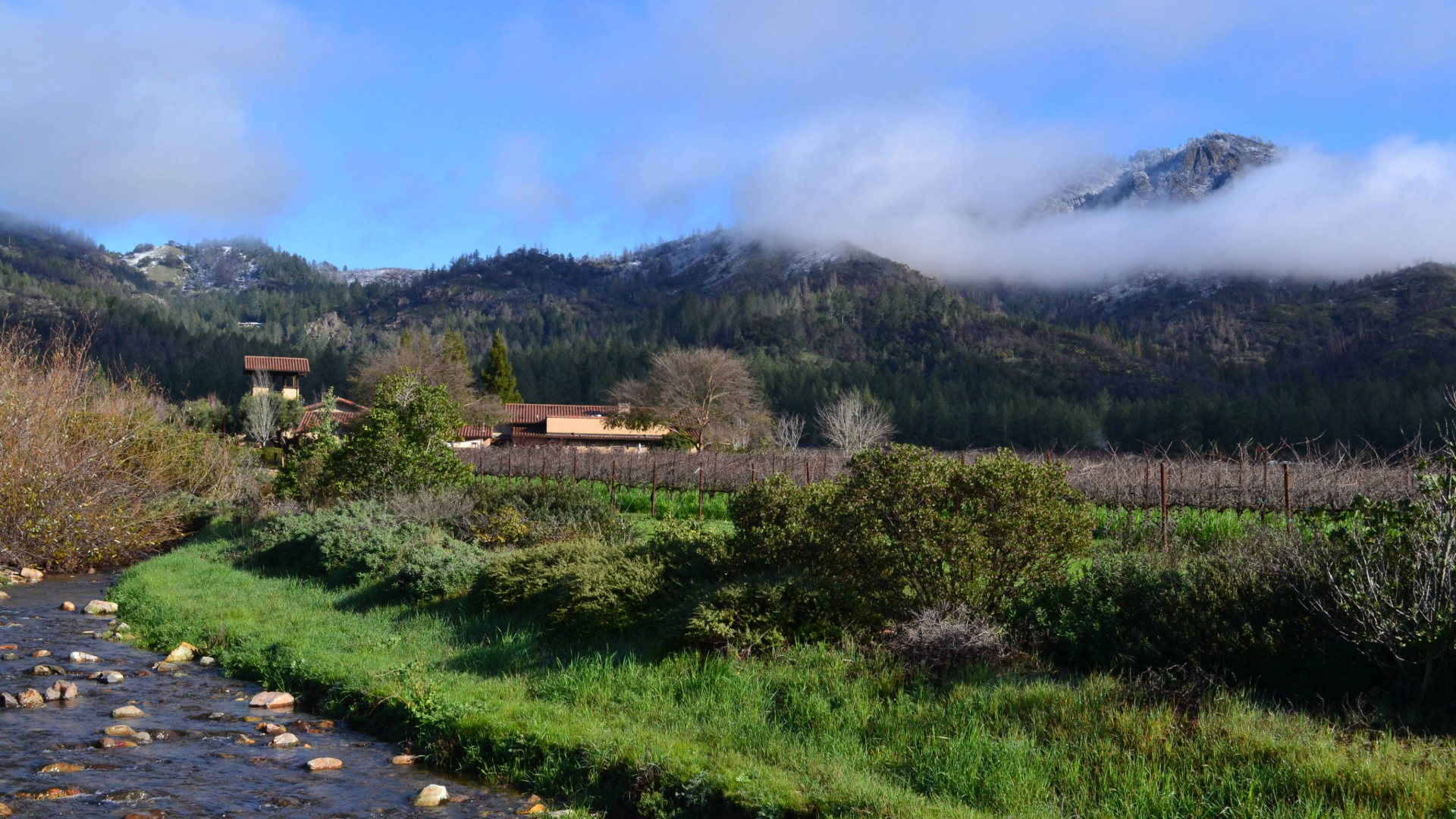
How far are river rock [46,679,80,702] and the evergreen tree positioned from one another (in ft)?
261

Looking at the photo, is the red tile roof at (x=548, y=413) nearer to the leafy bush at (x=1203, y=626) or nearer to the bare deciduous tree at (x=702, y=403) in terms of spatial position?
the bare deciduous tree at (x=702, y=403)

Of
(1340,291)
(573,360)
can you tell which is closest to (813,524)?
(573,360)

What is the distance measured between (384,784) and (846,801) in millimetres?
4204

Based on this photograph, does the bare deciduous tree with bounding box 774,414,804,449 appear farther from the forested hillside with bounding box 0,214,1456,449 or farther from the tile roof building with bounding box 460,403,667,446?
the forested hillside with bounding box 0,214,1456,449

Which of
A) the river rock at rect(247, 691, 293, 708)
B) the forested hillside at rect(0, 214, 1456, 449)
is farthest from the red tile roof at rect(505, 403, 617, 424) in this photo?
the river rock at rect(247, 691, 293, 708)

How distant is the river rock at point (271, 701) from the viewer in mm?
11016

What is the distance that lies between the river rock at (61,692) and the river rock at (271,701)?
1.94 meters

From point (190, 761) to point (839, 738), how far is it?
5801 millimetres

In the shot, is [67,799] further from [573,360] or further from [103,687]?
[573,360]

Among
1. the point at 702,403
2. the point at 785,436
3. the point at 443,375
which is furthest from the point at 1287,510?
the point at 443,375

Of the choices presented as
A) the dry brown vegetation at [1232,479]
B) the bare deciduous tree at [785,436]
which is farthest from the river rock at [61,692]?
the bare deciduous tree at [785,436]

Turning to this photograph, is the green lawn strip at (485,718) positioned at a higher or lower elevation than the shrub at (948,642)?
lower

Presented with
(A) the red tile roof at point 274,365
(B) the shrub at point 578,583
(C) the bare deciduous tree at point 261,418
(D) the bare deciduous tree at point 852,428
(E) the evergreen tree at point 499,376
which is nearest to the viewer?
(B) the shrub at point 578,583

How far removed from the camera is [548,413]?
3494 inches
